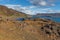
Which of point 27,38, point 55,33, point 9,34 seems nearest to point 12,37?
point 9,34

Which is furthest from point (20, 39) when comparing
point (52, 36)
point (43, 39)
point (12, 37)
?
point (52, 36)

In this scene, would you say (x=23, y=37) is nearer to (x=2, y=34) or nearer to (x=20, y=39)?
(x=20, y=39)

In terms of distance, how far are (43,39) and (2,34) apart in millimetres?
5874

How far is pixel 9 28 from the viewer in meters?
17.7

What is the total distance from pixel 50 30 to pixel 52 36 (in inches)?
60.7

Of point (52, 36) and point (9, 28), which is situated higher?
point (9, 28)

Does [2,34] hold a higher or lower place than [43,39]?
higher

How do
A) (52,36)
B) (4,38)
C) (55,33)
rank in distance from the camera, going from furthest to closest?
(55,33), (52,36), (4,38)

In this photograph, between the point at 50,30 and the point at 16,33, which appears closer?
the point at 16,33

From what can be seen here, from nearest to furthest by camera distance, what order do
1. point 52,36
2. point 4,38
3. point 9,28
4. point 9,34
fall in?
1. point 4,38
2. point 9,34
3. point 9,28
4. point 52,36

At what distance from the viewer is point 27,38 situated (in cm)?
1698

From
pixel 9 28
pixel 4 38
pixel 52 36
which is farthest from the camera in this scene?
pixel 52 36

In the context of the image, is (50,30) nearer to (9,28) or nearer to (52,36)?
(52,36)

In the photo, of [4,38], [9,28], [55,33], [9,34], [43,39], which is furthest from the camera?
[55,33]
